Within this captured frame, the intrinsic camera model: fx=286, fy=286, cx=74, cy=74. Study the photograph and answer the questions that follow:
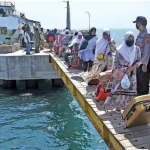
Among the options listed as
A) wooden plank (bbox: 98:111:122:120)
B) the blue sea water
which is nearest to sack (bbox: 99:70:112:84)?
wooden plank (bbox: 98:111:122:120)

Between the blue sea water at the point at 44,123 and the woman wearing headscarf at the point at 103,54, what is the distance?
2.62 metres

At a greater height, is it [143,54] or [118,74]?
[143,54]

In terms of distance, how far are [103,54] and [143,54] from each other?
185cm

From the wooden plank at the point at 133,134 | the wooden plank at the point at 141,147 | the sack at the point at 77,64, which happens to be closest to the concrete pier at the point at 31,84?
the sack at the point at 77,64

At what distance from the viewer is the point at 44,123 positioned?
11.1 meters

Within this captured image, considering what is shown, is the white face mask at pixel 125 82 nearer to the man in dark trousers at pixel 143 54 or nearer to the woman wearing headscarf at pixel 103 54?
the man in dark trousers at pixel 143 54

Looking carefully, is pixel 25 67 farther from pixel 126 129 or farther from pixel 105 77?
pixel 126 129

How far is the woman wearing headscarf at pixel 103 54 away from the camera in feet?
22.6

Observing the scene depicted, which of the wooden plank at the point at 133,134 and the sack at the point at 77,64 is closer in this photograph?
the wooden plank at the point at 133,134

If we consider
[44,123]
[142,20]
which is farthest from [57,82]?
[142,20]

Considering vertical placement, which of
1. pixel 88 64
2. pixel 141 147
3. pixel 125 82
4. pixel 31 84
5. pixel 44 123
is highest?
pixel 125 82

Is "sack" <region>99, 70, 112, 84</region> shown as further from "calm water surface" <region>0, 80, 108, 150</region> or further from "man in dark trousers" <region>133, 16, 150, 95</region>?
"calm water surface" <region>0, 80, 108, 150</region>

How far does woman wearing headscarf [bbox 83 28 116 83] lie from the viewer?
22.6 feet

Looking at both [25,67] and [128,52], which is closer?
[128,52]
